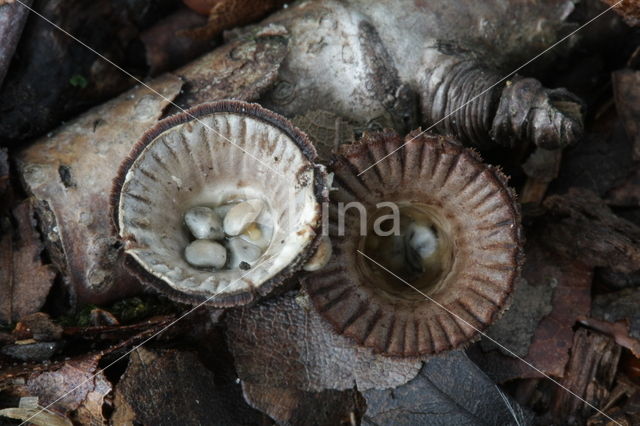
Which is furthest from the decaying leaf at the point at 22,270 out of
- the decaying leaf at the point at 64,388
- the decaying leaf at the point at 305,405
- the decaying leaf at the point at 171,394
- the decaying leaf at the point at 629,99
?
the decaying leaf at the point at 629,99

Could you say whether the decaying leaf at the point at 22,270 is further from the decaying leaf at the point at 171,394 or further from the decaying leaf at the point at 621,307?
the decaying leaf at the point at 621,307

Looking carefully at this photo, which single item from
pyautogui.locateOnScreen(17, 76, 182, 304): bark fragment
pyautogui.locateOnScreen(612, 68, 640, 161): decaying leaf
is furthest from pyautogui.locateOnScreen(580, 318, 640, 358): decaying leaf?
pyautogui.locateOnScreen(17, 76, 182, 304): bark fragment

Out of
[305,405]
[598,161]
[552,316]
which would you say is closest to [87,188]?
[305,405]

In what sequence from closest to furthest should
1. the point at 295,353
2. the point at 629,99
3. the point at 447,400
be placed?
the point at 447,400
the point at 295,353
the point at 629,99

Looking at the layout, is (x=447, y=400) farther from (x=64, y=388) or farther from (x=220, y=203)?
(x=64, y=388)

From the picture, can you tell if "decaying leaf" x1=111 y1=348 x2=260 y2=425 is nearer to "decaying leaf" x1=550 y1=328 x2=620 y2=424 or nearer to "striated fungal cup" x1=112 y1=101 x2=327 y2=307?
"striated fungal cup" x1=112 y1=101 x2=327 y2=307

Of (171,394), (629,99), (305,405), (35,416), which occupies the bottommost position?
(35,416)

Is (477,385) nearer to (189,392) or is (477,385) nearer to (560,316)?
(560,316)
